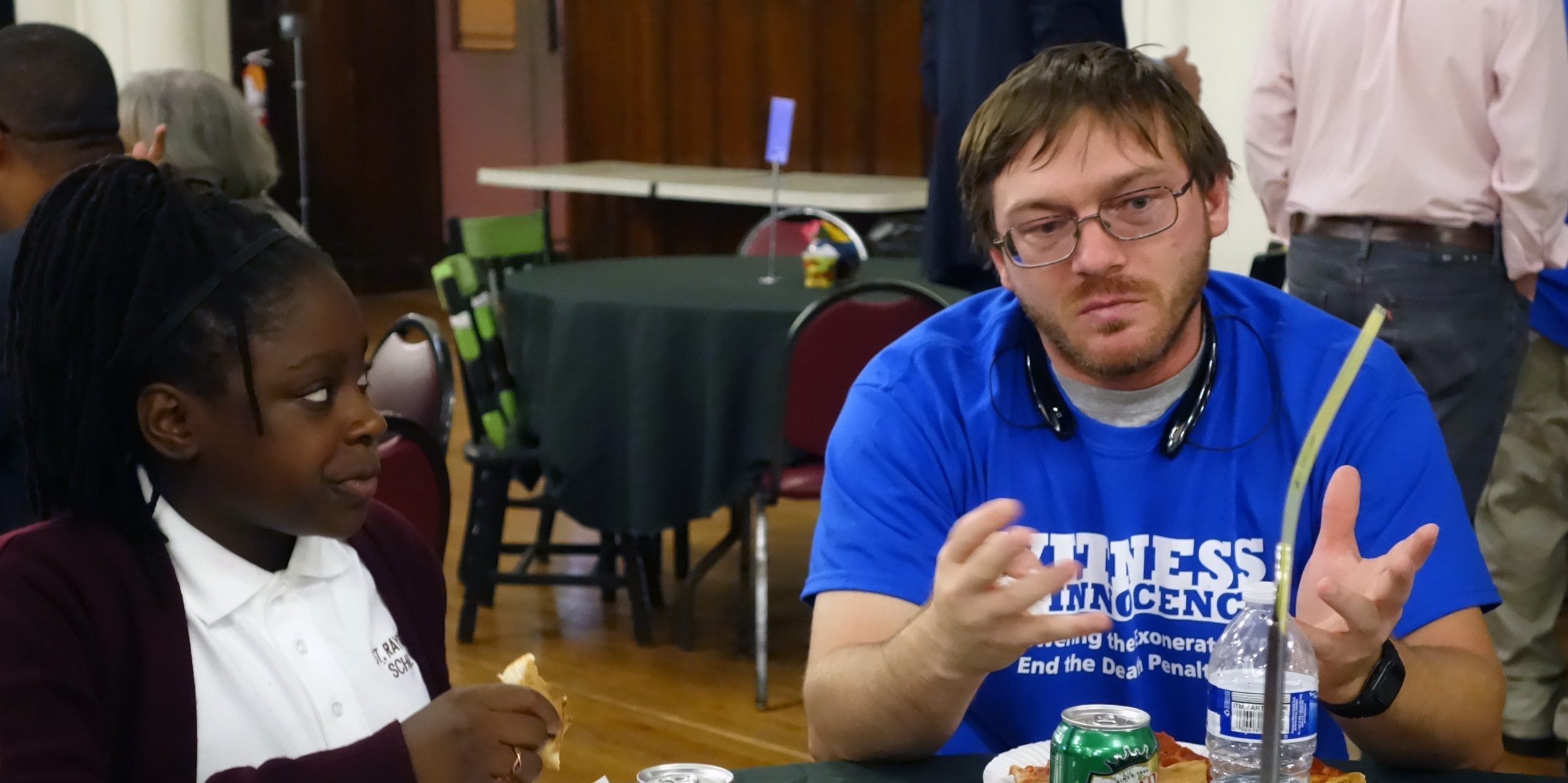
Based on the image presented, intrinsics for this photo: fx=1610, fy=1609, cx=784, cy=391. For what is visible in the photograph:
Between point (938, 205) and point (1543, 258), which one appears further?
point (938, 205)

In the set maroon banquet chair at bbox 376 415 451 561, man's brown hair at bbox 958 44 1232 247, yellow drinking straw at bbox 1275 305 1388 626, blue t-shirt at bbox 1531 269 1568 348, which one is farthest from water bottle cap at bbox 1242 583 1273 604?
blue t-shirt at bbox 1531 269 1568 348

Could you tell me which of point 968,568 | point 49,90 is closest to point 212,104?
point 49,90

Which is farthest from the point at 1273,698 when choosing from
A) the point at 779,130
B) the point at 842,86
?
the point at 842,86

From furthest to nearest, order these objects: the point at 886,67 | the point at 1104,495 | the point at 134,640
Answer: the point at 886,67
the point at 1104,495
the point at 134,640

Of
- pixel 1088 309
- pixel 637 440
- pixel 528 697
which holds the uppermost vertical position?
pixel 1088 309

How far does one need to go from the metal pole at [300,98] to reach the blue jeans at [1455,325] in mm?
7976

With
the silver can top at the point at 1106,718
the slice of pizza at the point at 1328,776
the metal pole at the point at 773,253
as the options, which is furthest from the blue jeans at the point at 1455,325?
the silver can top at the point at 1106,718

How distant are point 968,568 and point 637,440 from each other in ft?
9.09

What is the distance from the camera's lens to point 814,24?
26.4 ft

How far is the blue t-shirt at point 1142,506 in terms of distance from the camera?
4.89ft

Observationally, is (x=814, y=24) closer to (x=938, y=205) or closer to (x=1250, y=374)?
(x=938, y=205)

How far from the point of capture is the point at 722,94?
28.0ft

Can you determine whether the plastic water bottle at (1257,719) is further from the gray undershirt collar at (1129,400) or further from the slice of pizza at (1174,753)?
the gray undershirt collar at (1129,400)

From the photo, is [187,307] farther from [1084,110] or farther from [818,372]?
[818,372]
